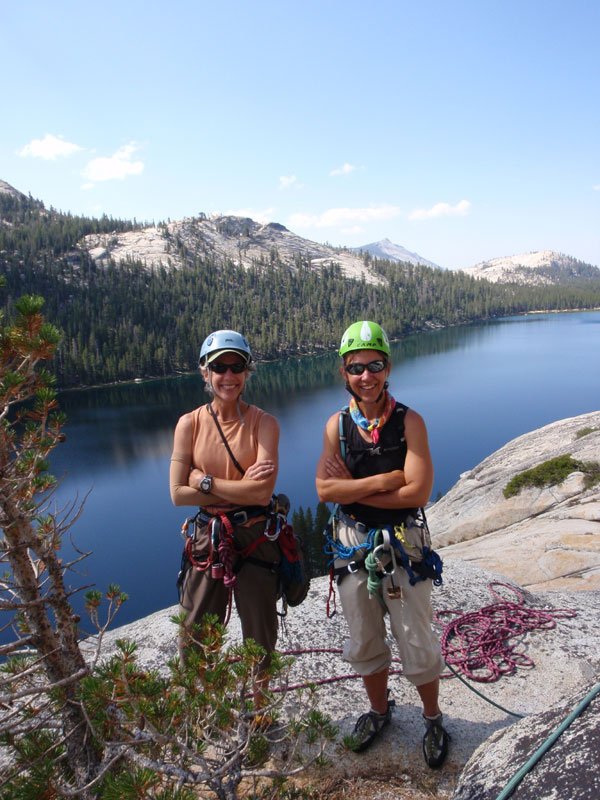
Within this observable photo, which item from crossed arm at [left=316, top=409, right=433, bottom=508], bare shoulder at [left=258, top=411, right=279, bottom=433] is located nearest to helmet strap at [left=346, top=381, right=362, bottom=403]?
crossed arm at [left=316, top=409, right=433, bottom=508]

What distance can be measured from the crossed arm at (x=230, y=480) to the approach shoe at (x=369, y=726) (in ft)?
5.44

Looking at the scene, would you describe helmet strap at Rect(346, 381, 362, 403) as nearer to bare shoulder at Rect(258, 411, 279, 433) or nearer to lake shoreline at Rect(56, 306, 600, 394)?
bare shoulder at Rect(258, 411, 279, 433)

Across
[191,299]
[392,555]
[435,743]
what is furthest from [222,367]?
[191,299]

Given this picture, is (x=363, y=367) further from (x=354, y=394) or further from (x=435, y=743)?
(x=435, y=743)

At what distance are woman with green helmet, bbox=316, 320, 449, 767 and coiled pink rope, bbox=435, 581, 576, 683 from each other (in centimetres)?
116

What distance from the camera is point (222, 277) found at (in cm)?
14850

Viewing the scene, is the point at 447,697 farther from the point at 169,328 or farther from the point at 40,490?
the point at 169,328

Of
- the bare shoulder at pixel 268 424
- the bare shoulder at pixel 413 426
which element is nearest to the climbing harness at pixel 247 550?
the bare shoulder at pixel 268 424

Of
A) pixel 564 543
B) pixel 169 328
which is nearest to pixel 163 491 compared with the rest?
pixel 564 543

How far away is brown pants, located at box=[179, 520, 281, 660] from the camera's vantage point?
315cm

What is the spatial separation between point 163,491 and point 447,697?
1357 inches

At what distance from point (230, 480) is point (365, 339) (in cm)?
125

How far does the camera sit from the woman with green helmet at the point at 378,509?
305 centimetres

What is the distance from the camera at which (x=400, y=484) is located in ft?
10.0
